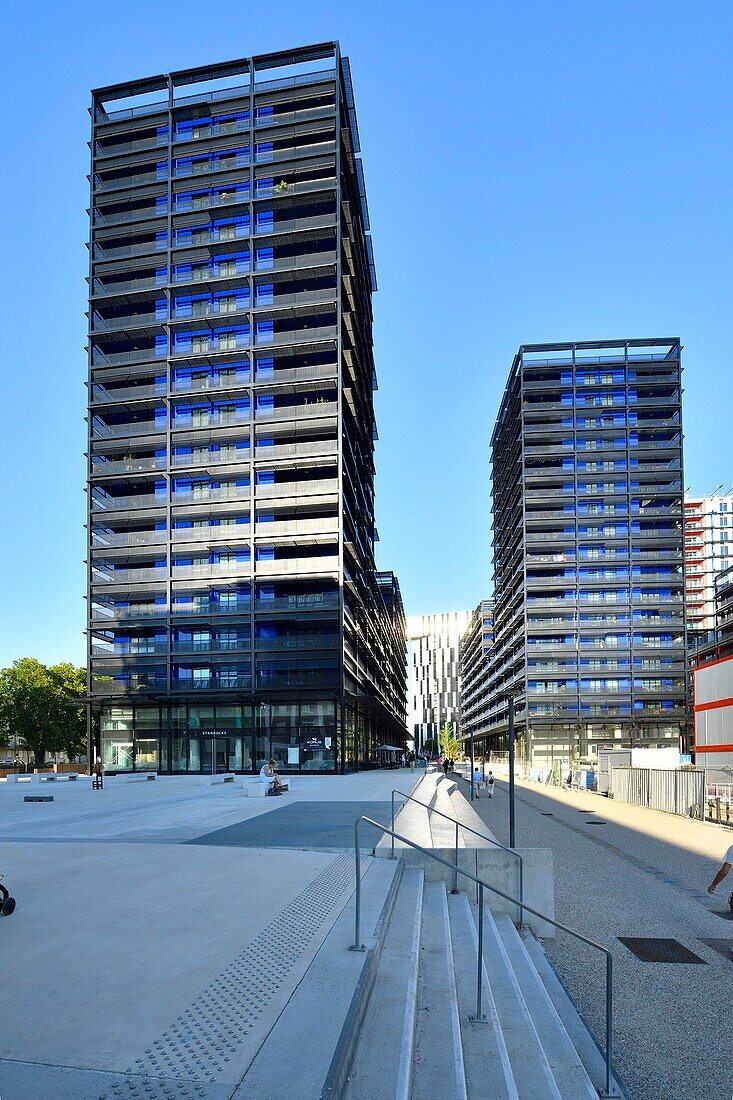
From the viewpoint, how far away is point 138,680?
183 feet

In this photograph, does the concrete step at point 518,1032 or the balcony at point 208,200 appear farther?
the balcony at point 208,200

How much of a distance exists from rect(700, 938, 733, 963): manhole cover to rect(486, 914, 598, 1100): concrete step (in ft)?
9.57

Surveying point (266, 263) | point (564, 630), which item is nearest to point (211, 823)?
point (266, 263)

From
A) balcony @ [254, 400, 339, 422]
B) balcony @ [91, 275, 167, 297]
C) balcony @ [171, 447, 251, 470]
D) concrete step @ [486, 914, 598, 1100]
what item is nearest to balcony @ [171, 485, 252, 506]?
balcony @ [171, 447, 251, 470]

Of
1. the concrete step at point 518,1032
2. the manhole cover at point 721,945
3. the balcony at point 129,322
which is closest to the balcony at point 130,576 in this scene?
the balcony at point 129,322

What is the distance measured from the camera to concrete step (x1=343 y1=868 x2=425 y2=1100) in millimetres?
4525

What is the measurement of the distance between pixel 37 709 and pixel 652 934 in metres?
79.5

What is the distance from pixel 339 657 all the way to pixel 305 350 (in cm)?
2249

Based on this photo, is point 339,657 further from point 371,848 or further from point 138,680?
point 371,848

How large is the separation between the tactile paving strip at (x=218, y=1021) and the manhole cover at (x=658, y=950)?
→ 17.9 feet

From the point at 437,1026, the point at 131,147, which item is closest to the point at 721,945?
the point at 437,1026

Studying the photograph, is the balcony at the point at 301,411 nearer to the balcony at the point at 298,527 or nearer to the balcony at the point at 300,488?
the balcony at the point at 300,488

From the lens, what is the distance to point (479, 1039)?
6.30 meters

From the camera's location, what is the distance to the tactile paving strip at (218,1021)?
4.10 metres
